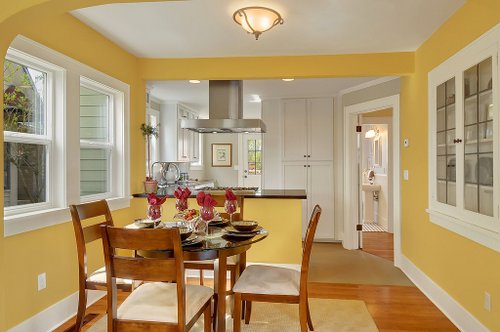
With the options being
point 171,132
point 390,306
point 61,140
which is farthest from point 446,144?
point 171,132

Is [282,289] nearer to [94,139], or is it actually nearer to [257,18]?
[257,18]

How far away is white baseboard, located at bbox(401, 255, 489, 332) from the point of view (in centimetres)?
248

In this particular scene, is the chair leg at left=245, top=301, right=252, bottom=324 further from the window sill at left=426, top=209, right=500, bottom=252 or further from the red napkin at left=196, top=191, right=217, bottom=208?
the window sill at left=426, top=209, right=500, bottom=252

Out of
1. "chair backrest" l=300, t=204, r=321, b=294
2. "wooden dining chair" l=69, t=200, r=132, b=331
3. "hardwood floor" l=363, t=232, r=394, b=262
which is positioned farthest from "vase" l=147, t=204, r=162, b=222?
"hardwood floor" l=363, t=232, r=394, b=262

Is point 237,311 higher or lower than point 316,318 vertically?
higher

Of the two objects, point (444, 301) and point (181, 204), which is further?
point (444, 301)

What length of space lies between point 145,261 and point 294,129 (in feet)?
14.1

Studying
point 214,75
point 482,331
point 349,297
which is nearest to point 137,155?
point 214,75

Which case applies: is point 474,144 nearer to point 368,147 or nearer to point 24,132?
point 24,132

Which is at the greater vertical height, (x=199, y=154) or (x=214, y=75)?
(x=214, y=75)

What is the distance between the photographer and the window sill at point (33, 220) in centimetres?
221

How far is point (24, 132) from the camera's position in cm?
245

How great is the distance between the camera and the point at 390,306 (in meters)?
3.04

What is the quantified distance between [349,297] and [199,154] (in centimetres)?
518
